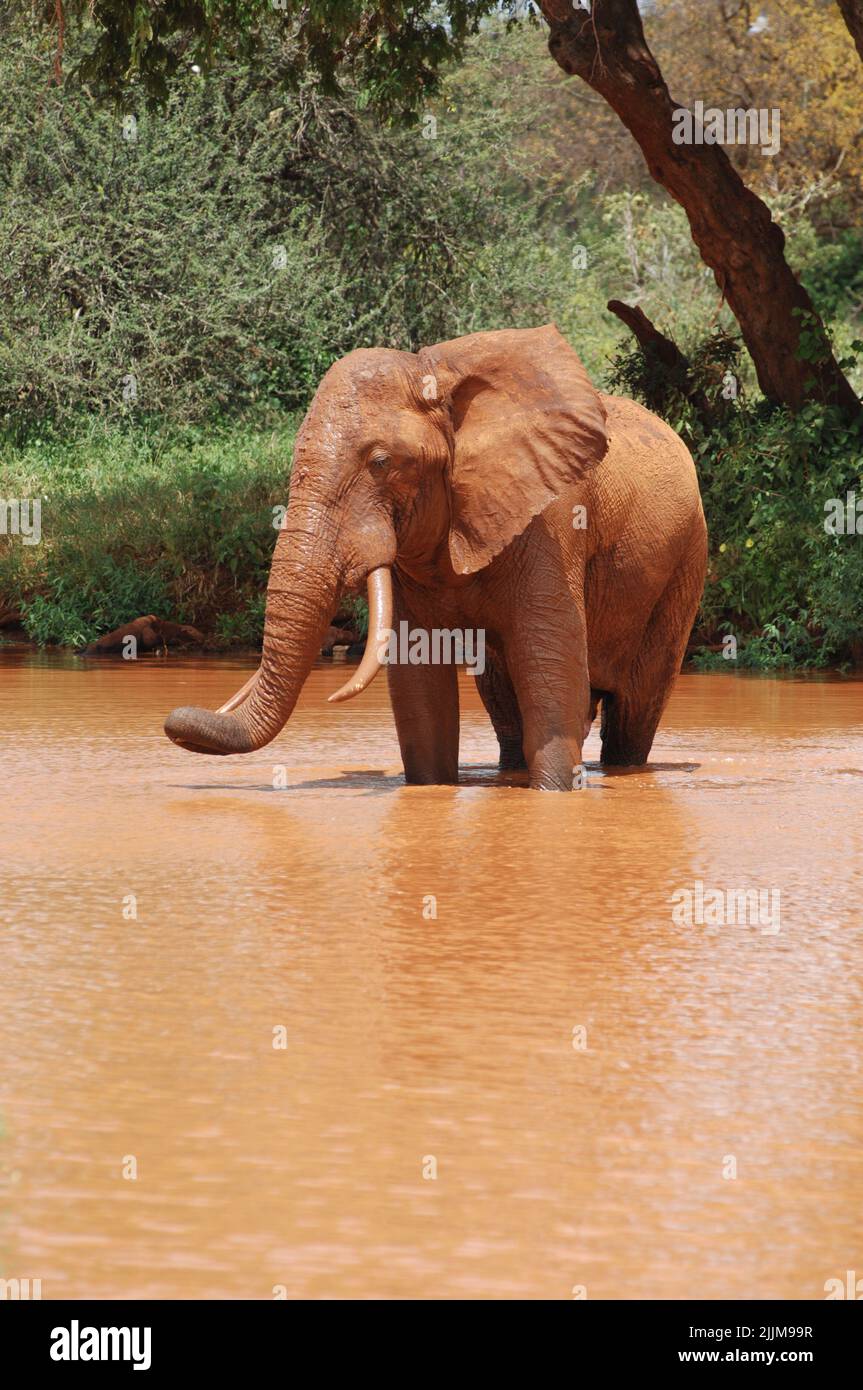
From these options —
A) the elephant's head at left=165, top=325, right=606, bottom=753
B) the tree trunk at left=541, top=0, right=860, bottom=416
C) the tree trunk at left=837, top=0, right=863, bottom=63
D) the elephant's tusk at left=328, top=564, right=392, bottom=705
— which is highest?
the tree trunk at left=837, top=0, right=863, bottom=63

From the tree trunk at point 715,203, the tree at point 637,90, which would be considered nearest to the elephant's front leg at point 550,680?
the tree at point 637,90

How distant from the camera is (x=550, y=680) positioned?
9109 mm

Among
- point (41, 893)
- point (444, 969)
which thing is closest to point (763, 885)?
Answer: point (444, 969)

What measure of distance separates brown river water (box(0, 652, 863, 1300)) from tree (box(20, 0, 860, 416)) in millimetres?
9236

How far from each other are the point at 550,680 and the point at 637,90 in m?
9.60

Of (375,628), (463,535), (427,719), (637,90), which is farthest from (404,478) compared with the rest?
(637,90)

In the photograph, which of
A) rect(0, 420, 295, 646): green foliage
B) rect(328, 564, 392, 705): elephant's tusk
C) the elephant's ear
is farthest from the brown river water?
rect(0, 420, 295, 646): green foliage

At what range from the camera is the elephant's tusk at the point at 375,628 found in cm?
823

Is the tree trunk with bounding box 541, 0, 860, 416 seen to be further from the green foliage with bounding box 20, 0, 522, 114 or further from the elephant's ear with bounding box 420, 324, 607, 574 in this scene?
the elephant's ear with bounding box 420, 324, 607, 574

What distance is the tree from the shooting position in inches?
683

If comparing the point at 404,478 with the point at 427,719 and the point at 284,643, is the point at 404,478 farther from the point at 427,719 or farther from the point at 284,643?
the point at 427,719

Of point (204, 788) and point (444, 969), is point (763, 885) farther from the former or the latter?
point (204, 788)

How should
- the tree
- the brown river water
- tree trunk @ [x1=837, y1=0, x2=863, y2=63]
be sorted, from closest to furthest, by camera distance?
the brown river water → tree trunk @ [x1=837, y1=0, x2=863, y2=63] → the tree
